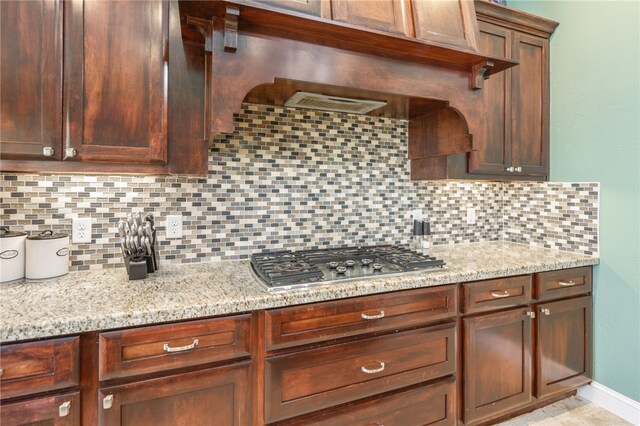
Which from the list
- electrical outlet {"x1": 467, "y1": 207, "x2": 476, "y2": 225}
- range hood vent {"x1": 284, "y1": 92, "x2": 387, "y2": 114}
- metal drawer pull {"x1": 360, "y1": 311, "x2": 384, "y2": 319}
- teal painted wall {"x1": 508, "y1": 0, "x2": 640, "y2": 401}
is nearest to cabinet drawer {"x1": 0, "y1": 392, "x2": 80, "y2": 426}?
metal drawer pull {"x1": 360, "y1": 311, "x2": 384, "y2": 319}

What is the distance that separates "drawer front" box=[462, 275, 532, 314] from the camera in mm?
1713

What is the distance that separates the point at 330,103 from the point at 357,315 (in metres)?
1.12

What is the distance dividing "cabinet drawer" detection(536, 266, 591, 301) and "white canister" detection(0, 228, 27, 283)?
8.69ft

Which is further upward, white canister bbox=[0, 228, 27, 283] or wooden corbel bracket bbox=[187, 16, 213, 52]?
wooden corbel bracket bbox=[187, 16, 213, 52]

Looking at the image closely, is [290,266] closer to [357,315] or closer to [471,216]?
[357,315]

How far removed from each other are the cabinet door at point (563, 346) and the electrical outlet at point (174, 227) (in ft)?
7.02

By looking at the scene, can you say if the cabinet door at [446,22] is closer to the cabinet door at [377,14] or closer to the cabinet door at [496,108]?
the cabinet door at [377,14]

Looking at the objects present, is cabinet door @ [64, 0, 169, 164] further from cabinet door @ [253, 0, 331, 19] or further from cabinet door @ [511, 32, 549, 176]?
cabinet door @ [511, 32, 549, 176]

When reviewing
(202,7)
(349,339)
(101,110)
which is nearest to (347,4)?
(202,7)

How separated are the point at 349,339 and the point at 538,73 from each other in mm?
2371

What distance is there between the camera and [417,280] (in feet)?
5.07

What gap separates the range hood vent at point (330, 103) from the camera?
172 cm

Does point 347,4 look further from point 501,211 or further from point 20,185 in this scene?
point 501,211

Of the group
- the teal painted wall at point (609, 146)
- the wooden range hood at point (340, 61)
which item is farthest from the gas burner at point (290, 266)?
the teal painted wall at point (609, 146)
